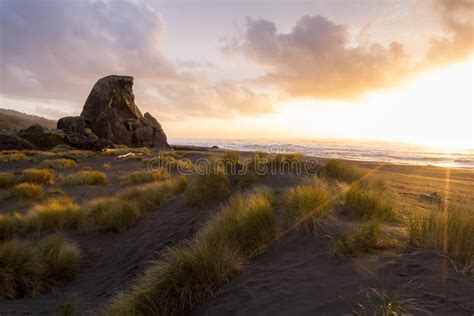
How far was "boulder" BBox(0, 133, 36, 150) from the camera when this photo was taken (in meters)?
28.2

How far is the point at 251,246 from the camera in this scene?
15.3ft

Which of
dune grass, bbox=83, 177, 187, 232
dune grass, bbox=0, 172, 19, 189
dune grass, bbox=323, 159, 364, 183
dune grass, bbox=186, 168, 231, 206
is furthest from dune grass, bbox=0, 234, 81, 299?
dune grass, bbox=0, 172, 19, 189

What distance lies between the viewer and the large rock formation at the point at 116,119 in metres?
41.0

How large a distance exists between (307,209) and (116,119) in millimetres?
40792

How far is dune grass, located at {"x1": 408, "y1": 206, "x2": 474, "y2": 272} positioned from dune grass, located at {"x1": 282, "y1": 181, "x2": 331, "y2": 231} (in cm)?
129

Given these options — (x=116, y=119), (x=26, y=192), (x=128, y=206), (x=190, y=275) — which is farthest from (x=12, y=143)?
(x=190, y=275)

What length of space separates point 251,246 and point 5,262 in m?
4.04

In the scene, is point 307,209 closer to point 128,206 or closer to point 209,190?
point 209,190

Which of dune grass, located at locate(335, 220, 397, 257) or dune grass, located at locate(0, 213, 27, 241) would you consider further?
dune grass, located at locate(0, 213, 27, 241)

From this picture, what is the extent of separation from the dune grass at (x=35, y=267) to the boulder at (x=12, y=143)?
27.4 meters

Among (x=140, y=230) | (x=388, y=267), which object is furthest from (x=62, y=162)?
(x=388, y=267)

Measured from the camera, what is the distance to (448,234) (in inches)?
149

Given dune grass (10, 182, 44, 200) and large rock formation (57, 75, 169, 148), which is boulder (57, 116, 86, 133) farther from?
dune grass (10, 182, 44, 200)

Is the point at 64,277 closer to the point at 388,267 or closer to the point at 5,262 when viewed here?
the point at 5,262
